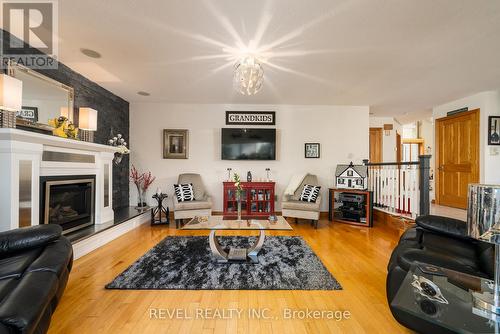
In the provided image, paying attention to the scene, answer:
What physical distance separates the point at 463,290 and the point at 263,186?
10.7ft

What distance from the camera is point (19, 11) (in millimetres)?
1933

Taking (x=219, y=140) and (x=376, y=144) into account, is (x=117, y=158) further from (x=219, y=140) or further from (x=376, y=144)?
(x=376, y=144)

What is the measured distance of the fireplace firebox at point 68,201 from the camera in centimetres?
235

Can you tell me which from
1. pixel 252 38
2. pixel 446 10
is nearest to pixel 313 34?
pixel 252 38

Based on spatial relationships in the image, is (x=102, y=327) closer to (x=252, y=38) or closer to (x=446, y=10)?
(x=252, y=38)

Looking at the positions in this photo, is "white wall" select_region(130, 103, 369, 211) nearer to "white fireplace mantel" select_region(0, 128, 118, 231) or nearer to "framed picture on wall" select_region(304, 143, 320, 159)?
"framed picture on wall" select_region(304, 143, 320, 159)

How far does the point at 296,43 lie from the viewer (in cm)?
229

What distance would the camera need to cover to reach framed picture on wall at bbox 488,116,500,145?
3.92 metres

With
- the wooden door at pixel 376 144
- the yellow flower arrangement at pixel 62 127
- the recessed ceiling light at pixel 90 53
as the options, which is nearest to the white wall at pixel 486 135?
the wooden door at pixel 376 144

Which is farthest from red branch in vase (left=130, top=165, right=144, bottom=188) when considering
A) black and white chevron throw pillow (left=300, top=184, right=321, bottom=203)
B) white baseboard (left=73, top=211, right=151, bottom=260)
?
black and white chevron throw pillow (left=300, top=184, right=321, bottom=203)

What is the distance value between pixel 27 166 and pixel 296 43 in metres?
3.05

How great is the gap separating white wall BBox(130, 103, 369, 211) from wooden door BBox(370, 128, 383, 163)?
1254mm

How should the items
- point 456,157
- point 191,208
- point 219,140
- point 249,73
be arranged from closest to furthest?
point 249,73
point 191,208
point 456,157
point 219,140

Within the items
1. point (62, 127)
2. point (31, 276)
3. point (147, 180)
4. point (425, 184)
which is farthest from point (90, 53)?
point (425, 184)
